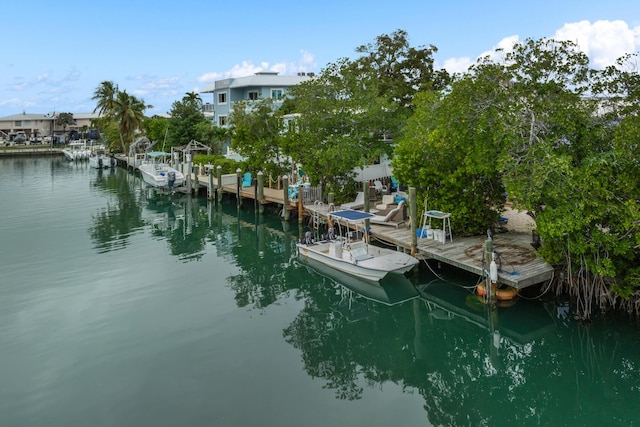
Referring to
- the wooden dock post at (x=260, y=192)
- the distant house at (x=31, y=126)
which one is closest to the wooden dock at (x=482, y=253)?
the wooden dock post at (x=260, y=192)

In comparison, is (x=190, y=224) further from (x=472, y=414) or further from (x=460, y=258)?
(x=472, y=414)

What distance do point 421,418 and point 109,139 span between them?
85798 millimetres

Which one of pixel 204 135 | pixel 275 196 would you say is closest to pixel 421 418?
pixel 275 196

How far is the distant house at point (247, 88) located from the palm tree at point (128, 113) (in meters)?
16.9

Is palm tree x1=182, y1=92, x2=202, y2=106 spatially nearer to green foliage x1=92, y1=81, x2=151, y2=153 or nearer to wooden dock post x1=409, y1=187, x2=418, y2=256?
green foliage x1=92, y1=81, x2=151, y2=153

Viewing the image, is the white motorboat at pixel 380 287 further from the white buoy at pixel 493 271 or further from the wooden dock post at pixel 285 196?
the wooden dock post at pixel 285 196

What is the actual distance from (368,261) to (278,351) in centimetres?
650

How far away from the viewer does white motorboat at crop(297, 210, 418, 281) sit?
62.6 ft

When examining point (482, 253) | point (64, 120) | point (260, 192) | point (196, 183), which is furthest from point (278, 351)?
point (64, 120)

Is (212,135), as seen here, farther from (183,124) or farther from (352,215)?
(352,215)

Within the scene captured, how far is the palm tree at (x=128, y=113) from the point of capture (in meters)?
71.4

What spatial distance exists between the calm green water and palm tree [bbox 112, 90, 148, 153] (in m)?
51.7

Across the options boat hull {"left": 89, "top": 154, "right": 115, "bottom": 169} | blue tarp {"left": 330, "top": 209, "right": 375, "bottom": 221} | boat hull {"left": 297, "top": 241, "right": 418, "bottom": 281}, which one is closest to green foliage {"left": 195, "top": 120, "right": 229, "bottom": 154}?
boat hull {"left": 89, "top": 154, "right": 115, "bottom": 169}

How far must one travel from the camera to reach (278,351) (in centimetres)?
1427
